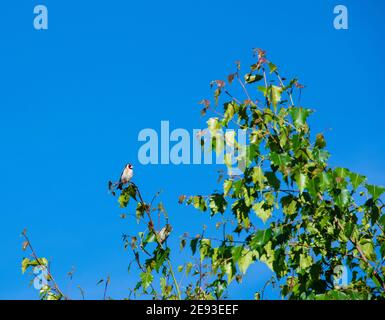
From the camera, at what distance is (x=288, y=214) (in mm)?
6301

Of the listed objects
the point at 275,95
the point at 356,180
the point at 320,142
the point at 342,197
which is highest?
the point at 275,95

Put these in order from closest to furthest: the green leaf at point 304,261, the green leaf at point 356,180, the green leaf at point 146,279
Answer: the green leaf at point 356,180 < the green leaf at point 304,261 < the green leaf at point 146,279

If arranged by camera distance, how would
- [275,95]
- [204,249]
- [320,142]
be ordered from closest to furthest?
[320,142] → [275,95] → [204,249]

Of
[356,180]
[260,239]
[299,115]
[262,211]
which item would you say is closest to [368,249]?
[356,180]

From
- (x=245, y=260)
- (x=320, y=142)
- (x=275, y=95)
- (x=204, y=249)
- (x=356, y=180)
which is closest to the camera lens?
(x=356, y=180)

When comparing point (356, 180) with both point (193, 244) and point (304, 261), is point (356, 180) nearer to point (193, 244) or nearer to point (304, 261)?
point (304, 261)

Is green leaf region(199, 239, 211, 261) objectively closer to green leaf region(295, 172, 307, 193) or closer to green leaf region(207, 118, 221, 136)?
green leaf region(207, 118, 221, 136)

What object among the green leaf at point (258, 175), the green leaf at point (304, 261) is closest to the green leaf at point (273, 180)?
the green leaf at point (258, 175)

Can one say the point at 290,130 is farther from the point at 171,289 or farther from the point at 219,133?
the point at 171,289

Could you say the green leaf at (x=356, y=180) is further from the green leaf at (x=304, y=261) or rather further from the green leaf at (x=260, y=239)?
the green leaf at (x=304, y=261)

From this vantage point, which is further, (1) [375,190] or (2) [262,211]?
(2) [262,211]

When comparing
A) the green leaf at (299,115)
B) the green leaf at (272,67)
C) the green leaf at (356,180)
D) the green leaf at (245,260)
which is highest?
the green leaf at (272,67)

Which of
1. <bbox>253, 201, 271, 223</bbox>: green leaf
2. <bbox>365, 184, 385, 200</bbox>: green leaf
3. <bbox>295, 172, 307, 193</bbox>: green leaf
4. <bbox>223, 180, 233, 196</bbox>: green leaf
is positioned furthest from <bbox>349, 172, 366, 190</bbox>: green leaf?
<bbox>223, 180, 233, 196</bbox>: green leaf

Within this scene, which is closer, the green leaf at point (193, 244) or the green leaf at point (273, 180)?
the green leaf at point (273, 180)
